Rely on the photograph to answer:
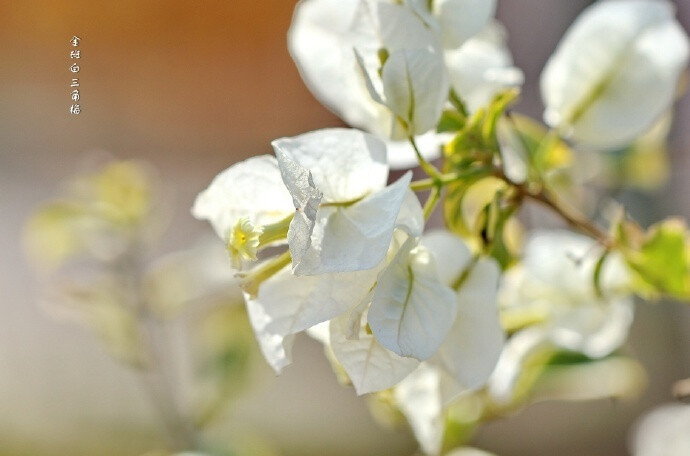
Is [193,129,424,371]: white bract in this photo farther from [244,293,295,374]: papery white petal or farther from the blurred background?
the blurred background

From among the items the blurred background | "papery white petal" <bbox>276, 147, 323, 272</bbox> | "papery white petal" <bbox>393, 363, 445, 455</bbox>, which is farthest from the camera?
the blurred background

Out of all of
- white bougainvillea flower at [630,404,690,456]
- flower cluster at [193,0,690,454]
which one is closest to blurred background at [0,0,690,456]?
white bougainvillea flower at [630,404,690,456]

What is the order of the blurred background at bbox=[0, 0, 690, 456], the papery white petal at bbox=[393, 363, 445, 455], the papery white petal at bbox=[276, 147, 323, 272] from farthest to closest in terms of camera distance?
1. the blurred background at bbox=[0, 0, 690, 456]
2. the papery white petal at bbox=[393, 363, 445, 455]
3. the papery white petal at bbox=[276, 147, 323, 272]

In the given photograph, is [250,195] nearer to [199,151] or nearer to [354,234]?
[354,234]

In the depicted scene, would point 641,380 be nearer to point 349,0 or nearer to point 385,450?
point 349,0

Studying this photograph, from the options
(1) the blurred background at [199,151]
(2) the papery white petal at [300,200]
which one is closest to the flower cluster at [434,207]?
(2) the papery white petal at [300,200]

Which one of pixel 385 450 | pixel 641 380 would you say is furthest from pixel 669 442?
pixel 385 450
